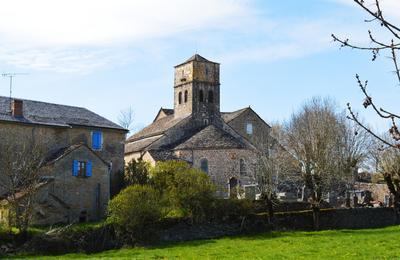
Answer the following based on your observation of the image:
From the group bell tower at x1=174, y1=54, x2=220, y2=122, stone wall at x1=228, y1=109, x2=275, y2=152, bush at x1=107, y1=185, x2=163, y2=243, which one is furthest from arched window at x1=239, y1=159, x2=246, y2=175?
bush at x1=107, y1=185, x2=163, y2=243

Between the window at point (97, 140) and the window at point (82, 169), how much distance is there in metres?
4.21

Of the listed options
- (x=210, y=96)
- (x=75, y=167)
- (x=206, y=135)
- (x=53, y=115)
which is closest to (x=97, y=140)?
(x=53, y=115)

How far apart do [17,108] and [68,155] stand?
554 centimetres

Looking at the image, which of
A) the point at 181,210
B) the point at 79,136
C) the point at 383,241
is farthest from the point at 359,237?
the point at 79,136

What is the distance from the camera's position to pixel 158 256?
906 inches

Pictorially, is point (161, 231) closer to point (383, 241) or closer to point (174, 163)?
point (174, 163)

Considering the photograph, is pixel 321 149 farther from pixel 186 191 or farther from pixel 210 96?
A: pixel 210 96

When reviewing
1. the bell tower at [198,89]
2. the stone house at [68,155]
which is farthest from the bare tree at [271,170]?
the bell tower at [198,89]

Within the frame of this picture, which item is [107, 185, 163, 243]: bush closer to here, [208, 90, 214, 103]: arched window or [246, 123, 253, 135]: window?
[208, 90, 214, 103]: arched window

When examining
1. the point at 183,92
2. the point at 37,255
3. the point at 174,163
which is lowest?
the point at 37,255

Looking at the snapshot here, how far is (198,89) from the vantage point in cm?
6050

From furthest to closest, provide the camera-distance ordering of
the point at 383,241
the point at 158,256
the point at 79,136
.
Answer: the point at 79,136 → the point at 383,241 → the point at 158,256

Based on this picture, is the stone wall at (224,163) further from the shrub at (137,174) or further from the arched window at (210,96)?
the arched window at (210,96)

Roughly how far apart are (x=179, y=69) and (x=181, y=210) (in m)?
32.8
